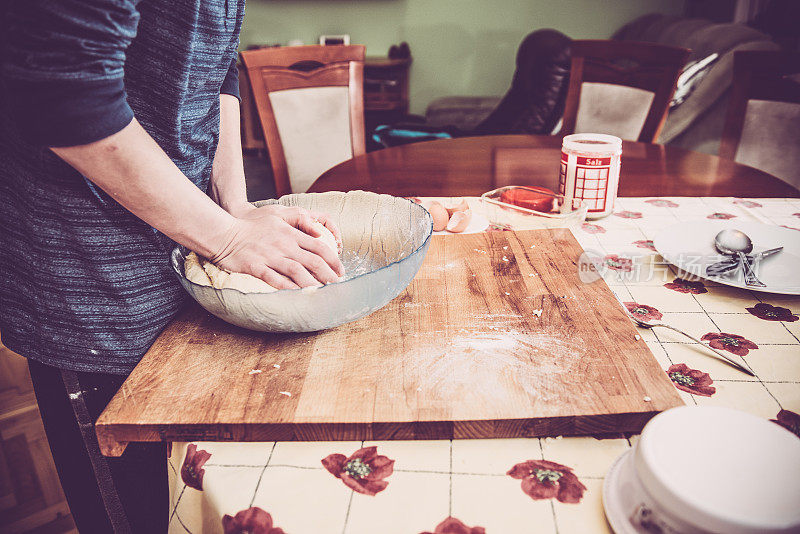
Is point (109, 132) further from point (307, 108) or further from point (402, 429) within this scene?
point (307, 108)

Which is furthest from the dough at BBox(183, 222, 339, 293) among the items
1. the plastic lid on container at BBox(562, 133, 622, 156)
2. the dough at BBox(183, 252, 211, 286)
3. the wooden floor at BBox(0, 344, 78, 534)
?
the wooden floor at BBox(0, 344, 78, 534)

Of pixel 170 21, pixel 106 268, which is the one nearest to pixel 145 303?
pixel 106 268

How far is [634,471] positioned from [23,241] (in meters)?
0.80

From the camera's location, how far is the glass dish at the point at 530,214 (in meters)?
0.96

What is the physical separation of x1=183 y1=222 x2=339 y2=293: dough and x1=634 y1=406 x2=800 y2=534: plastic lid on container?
0.42 metres

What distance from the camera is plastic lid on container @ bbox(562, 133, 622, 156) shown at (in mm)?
949

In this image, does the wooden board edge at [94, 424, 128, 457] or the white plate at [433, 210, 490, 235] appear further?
the white plate at [433, 210, 490, 235]

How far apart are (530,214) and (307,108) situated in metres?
1.13

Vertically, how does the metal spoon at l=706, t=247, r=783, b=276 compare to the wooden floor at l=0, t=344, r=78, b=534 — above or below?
above

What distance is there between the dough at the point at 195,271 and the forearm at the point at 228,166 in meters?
0.15

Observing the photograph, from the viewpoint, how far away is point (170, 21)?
0.65 metres

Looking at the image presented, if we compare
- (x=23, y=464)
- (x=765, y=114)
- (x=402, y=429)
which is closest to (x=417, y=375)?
(x=402, y=429)

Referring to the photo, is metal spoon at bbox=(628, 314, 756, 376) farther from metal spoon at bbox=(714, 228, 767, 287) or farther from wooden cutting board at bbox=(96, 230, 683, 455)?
metal spoon at bbox=(714, 228, 767, 287)

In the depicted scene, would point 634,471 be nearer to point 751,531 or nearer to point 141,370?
point 751,531
